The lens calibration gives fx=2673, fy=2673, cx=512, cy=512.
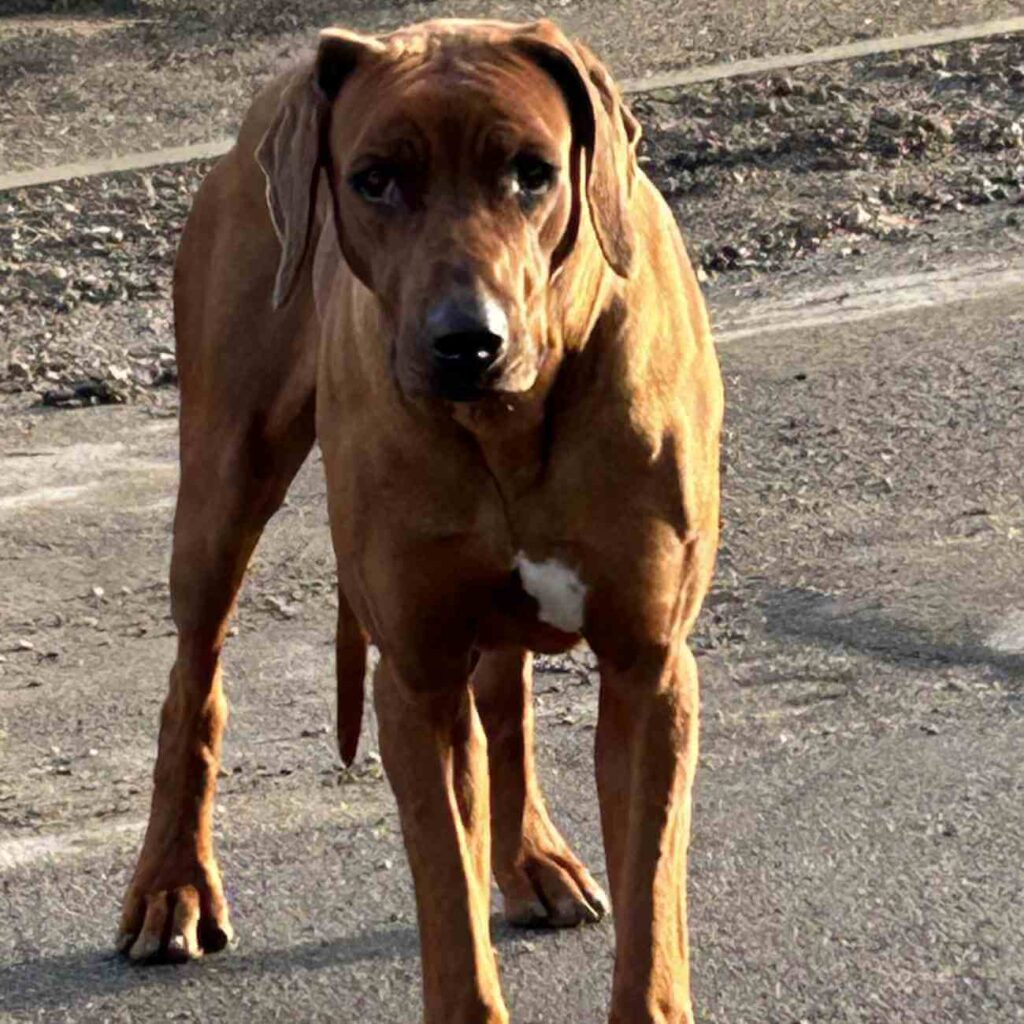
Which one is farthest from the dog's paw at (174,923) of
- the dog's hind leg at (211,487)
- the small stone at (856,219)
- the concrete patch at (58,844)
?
the small stone at (856,219)

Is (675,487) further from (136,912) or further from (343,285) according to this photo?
(136,912)

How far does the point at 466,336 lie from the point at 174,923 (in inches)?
66.8

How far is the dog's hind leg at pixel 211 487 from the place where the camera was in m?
5.04

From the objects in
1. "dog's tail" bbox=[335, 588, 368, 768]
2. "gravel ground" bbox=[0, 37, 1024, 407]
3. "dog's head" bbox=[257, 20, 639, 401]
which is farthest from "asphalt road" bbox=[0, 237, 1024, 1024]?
"dog's head" bbox=[257, 20, 639, 401]

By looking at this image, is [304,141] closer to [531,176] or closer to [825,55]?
[531,176]

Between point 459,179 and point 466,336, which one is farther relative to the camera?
point 459,179

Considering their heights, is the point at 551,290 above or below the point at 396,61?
below

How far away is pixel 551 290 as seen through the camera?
400 cm

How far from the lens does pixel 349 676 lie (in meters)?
5.05

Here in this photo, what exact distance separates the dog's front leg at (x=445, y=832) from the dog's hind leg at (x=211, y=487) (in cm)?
80

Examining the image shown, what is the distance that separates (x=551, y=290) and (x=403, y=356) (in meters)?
0.28

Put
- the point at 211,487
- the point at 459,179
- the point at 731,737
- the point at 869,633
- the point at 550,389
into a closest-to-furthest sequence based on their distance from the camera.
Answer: the point at 459,179 < the point at 550,389 < the point at 211,487 < the point at 731,737 < the point at 869,633

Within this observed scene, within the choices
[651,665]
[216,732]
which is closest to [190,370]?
[216,732]

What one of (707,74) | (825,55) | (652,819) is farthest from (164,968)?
(825,55)
